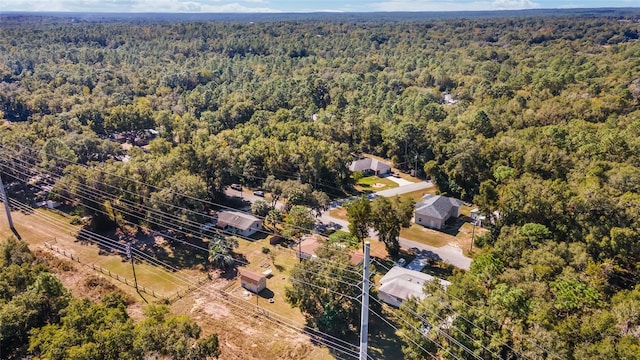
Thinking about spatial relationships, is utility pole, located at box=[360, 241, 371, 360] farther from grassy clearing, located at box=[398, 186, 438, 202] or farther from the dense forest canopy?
grassy clearing, located at box=[398, 186, 438, 202]

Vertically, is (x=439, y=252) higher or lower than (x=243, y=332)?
lower

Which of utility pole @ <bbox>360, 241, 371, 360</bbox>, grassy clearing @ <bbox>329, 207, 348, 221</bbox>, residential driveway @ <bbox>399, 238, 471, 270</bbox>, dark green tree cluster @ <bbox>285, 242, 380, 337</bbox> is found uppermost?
utility pole @ <bbox>360, 241, 371, 360</bbox>

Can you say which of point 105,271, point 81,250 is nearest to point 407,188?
point 105,271

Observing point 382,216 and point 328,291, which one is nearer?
point 328,291

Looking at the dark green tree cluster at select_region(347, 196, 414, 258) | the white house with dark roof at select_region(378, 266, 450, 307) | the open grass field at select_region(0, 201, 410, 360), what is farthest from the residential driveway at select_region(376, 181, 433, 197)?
the white house with dark roof at select_region(378, 266, 450, 307)

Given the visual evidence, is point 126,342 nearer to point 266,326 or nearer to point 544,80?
point 266,326

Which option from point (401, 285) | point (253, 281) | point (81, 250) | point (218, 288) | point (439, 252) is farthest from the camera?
point (439, 252)

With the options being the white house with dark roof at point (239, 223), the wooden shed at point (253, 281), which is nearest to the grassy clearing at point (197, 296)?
the wooden shed at point (253, 281)

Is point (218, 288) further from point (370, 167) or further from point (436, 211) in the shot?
point (370, 167)
